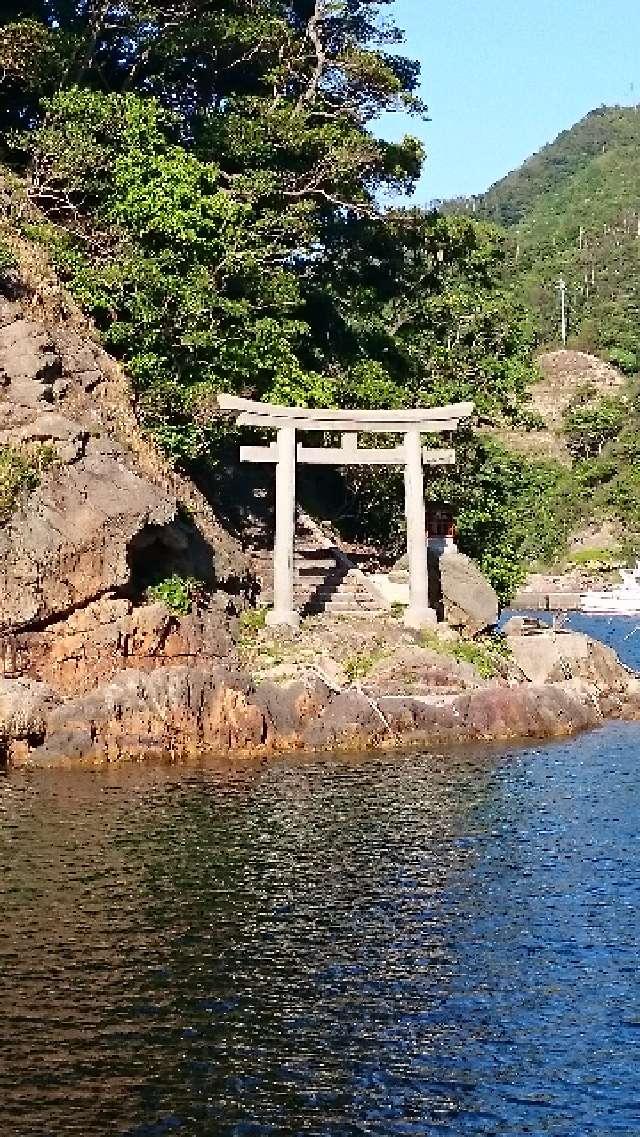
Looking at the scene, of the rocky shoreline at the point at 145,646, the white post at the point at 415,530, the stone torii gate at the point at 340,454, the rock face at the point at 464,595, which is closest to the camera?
the rocky shoreline at the point at 145,646

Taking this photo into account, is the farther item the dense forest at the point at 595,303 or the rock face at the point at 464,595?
the dense forest at the point at 595,303

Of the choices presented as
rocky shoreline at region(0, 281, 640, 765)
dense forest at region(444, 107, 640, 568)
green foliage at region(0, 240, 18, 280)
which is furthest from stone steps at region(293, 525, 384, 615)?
dense forest at region(444, 107, 640, 568)

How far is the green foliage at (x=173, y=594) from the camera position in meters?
36.6

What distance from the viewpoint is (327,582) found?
43625 millimetres

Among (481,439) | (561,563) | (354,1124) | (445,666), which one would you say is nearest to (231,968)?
(354,1124)

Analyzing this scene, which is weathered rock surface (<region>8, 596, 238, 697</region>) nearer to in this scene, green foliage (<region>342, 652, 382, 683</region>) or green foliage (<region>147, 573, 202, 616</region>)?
green foliage (<region>147, 573, 202, 616</region>)

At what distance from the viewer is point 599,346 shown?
448 feet

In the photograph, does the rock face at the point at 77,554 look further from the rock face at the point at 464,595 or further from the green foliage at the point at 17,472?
the rock face at the point at 464,595

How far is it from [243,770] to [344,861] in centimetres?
883

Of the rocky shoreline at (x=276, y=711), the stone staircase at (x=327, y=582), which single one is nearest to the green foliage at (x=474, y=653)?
the rocky shoreline at (x=276, y=711)

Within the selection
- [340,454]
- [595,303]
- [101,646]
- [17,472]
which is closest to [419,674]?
[340,454]

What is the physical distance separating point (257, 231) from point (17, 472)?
1545cm

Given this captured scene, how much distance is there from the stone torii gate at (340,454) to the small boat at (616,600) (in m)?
53.8

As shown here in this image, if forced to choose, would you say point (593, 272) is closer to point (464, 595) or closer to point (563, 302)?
point (563, 302)
